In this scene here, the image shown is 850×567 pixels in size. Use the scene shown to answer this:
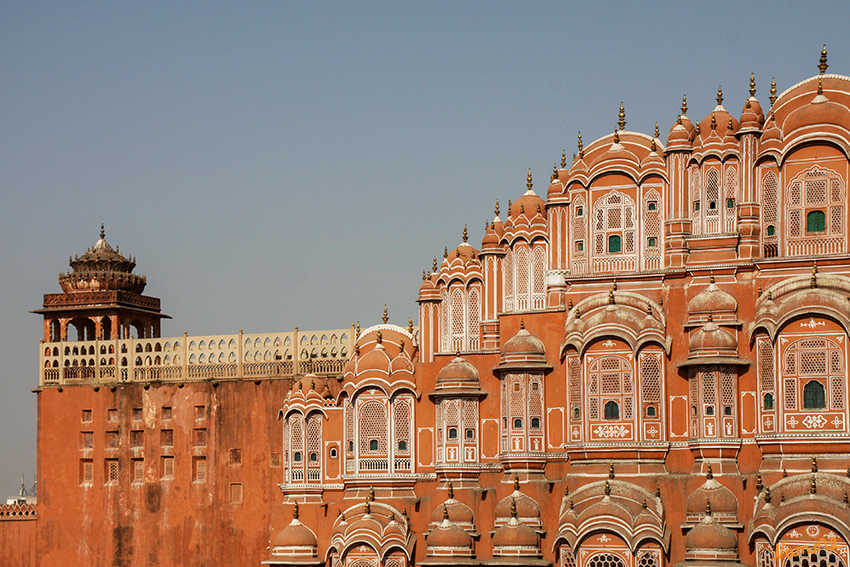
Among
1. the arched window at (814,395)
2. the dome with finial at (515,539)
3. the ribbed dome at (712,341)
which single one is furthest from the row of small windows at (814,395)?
the dome with finial at (515,539)

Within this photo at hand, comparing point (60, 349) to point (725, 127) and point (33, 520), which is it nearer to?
point (33, 520)

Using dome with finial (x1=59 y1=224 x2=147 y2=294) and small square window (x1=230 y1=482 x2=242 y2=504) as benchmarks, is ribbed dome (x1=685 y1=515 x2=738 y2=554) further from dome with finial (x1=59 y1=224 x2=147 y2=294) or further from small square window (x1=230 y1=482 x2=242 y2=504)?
dome with finial (x1=59 y1=224 x2=147 y2=294)

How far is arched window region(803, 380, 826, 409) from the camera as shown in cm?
3412

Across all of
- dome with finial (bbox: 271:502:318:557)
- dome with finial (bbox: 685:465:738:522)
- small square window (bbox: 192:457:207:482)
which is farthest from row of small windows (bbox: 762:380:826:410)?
small square window (bbox: 192:457:207:482)

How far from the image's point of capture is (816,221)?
35.4m

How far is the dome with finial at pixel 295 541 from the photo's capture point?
38.5m

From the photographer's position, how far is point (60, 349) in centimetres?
4875

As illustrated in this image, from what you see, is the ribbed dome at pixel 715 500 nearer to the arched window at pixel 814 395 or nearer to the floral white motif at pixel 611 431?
the floral white motif at pixel 611 431

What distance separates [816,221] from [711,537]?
8250mm

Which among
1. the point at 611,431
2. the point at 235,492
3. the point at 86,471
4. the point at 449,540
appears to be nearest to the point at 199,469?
the point at 235,492

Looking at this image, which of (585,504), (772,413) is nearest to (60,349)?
(585,504)

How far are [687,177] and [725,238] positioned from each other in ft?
6.38

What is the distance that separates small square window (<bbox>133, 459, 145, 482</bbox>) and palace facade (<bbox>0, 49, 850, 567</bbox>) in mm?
7560

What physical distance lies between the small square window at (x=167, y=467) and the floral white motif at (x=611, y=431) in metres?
15.9
